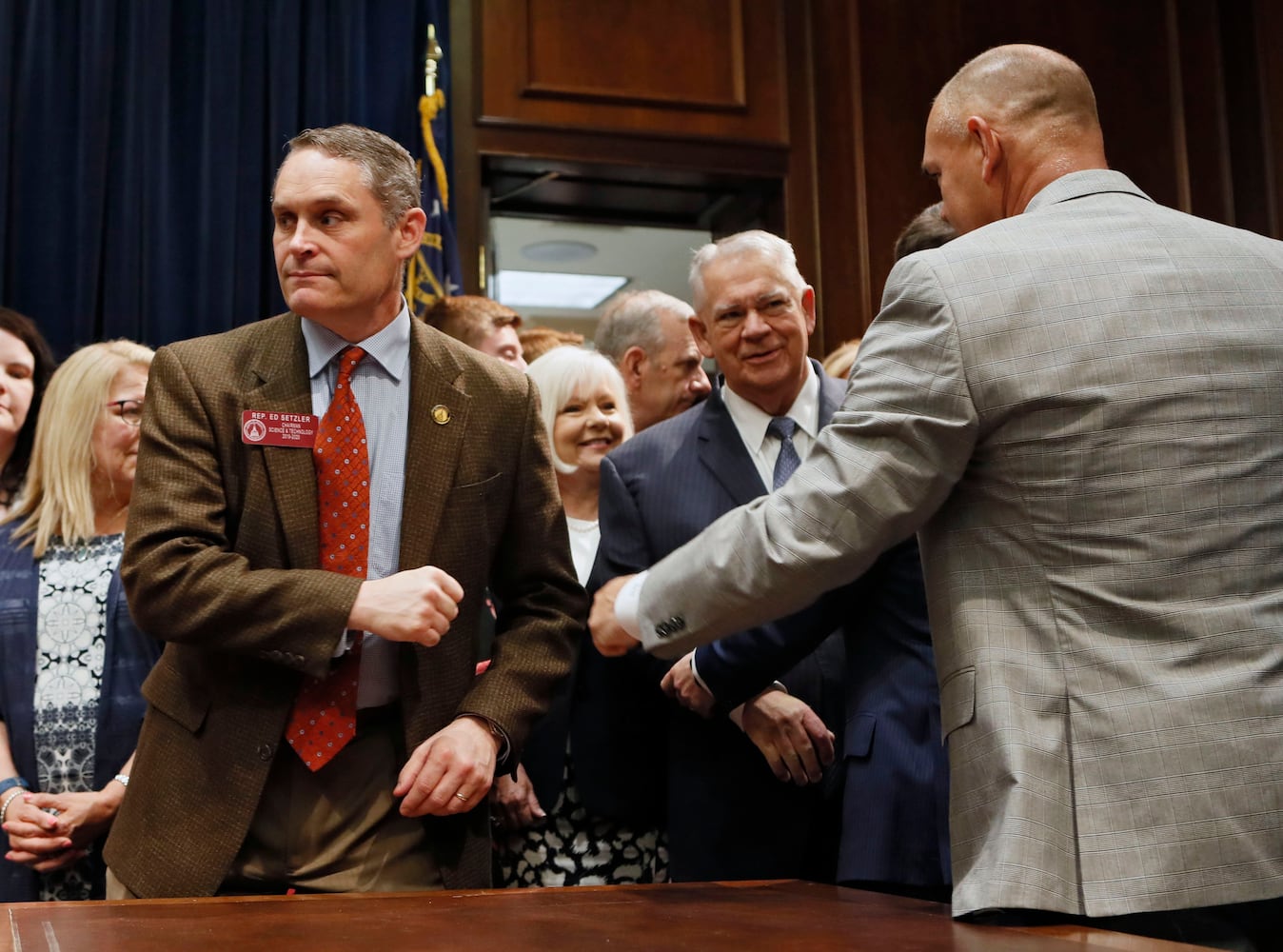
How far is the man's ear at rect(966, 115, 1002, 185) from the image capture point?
1.85 meters

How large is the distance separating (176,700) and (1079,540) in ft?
4.00

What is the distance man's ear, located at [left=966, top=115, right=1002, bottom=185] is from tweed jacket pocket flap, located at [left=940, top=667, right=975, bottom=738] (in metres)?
0.71

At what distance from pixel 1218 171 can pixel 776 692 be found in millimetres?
3414

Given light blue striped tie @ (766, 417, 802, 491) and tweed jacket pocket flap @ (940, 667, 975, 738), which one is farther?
light blue striped tie @ (766, 417, 802, 491)

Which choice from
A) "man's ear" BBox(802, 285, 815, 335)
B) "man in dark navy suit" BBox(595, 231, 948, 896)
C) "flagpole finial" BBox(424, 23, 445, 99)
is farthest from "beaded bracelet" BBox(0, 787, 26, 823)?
"flagpole finial" BBox(424, 23, 445, 99)

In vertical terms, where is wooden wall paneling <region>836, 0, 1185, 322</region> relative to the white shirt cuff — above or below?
above

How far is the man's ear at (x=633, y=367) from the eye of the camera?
3.59 meters

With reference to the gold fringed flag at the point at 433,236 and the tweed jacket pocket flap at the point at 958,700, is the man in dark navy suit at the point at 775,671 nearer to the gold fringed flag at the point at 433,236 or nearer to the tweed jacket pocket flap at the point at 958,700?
the tweed jacket pocket flap at the point at 958,700

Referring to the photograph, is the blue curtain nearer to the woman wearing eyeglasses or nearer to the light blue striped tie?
the woman wearing eyeglasses

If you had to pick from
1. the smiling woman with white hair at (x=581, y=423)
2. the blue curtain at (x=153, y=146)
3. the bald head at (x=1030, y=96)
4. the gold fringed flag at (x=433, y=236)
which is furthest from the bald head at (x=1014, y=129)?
the blue curtain at (x=153, y=146)

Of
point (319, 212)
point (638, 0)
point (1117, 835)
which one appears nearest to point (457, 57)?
point (638, 0)

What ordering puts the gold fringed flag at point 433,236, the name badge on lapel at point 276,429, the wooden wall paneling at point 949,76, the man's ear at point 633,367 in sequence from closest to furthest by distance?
the name badge on lapel at point 276,429, the man's ear at point 633,367, the gold fringed flag at point 433,236, the wooden wall paneling at point 949,76

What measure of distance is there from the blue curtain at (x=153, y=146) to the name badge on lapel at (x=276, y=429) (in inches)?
78.7

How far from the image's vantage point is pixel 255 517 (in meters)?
1.93
